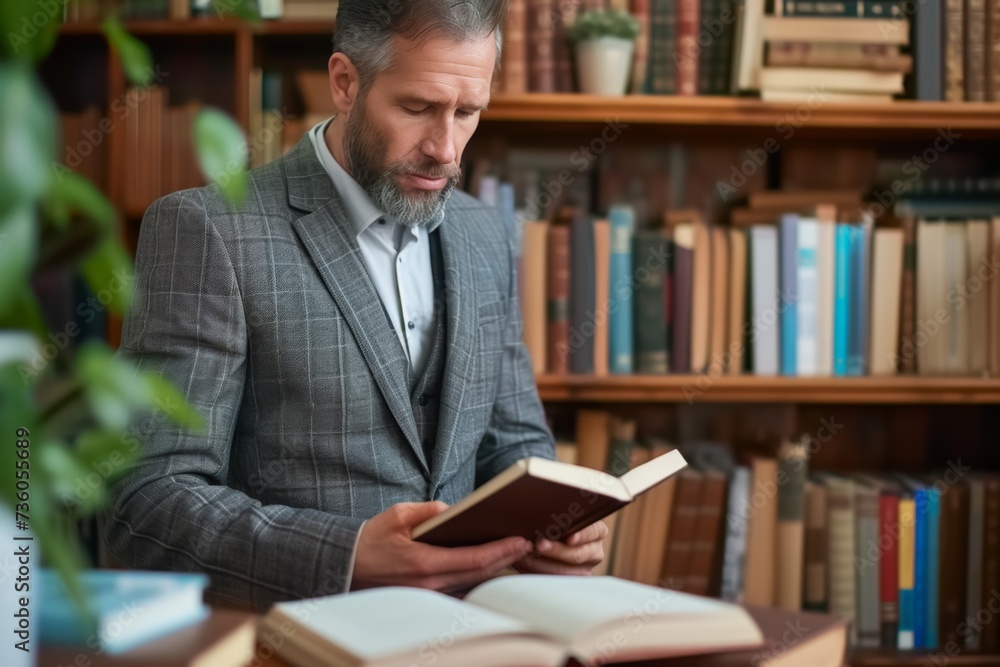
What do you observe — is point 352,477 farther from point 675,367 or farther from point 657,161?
point 657,161

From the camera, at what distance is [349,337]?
1.37 m

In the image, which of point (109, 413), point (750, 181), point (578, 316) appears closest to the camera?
point (109, 413)

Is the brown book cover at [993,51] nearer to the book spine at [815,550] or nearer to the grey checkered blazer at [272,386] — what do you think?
the book spine at [815,550]

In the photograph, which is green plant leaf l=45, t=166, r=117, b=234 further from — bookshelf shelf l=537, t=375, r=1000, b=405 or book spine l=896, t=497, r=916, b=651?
book spine l=896, t=497, r=916, b=651

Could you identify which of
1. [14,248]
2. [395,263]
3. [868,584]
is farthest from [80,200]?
[868,584]

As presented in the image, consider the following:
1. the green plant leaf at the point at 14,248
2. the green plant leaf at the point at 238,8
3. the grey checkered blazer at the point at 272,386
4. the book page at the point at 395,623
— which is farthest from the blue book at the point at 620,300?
the green plant leaf at the point at 14,248

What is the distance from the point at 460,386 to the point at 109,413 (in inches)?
42.4

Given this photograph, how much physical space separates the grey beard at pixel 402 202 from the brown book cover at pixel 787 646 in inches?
28.6

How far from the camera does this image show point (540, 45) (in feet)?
6.24

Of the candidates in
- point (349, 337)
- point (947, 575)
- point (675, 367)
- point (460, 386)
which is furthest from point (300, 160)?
point (947, 575)

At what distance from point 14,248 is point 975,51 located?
1.95 m

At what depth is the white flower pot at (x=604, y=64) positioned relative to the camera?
6.13 feet

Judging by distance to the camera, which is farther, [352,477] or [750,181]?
[750,181]

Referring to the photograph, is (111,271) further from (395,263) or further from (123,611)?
(395,263)
